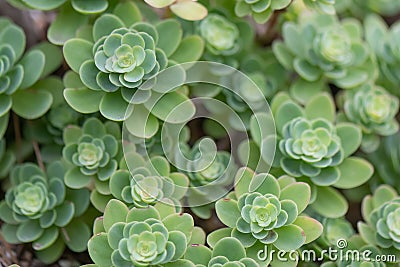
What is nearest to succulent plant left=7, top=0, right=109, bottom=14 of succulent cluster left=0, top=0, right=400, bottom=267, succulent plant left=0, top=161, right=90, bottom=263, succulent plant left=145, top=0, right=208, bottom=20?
succulent cluster left=0, top=0, right=400, bottom=267

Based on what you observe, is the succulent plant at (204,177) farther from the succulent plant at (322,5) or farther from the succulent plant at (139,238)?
the succulent plant at (322,5)

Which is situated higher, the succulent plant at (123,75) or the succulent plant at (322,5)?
the succulent plant at (322,5)

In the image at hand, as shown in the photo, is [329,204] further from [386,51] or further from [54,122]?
[54,122]

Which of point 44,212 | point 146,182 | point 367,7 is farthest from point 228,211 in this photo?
point 367,7

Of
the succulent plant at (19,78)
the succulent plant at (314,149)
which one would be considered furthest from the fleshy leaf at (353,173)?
the succulent plant at (19,78)

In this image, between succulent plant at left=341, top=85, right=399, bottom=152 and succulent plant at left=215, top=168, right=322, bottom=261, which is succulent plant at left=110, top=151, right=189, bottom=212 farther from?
succulent plant at left=341, top=85, right=399, bottom=152

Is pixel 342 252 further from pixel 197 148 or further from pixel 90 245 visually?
pixel 90 245

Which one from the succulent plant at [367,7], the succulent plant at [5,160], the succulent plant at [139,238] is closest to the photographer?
the succulent plant at [139,238]

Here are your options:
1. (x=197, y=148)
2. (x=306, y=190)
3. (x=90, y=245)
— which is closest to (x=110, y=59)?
(x=197, y=148)
